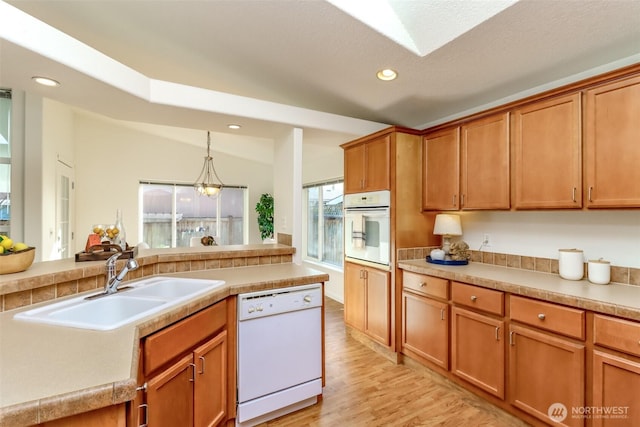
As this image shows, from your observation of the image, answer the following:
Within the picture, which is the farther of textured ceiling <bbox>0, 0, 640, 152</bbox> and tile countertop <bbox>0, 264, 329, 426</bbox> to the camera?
textured ceiling <bbox>0, 0, 640, 152</bbox>

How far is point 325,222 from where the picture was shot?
5.10 m

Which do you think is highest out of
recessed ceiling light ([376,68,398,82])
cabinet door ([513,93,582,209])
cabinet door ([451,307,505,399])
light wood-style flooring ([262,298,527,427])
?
recessed ceiling light ([376,68,398,82])

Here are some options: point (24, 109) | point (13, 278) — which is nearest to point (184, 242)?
point (24, 109)

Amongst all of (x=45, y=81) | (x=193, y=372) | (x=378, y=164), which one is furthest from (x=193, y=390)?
(x=378, y=164)

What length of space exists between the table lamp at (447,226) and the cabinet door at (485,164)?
21 cm

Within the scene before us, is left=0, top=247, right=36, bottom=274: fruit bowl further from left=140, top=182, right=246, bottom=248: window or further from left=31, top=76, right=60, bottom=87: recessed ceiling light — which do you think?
left=140, top=182, right=246, bottom=248: window

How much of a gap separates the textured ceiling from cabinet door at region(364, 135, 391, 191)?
375mm

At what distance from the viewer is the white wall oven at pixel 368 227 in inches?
111

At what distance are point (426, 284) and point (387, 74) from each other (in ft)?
5.62

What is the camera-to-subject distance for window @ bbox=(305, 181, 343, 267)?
4.72m

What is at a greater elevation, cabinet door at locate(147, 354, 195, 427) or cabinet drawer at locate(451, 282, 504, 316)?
cabinet drawer at locate(451, 282, 504, 316)

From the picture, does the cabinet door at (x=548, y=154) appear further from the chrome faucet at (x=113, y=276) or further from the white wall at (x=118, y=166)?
the white wall at (x=118, y=166)

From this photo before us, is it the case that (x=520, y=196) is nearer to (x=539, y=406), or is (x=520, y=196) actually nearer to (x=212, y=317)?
(x=539, y=406)

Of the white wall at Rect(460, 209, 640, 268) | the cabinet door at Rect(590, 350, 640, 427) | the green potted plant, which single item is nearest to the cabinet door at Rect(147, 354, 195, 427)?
the cabinet door at Rect(590, 350, 640, 427)
